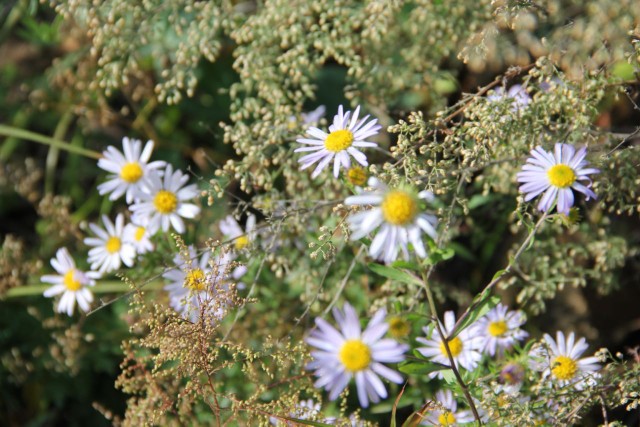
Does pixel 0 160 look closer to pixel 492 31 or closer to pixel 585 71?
A: pixel 492 31

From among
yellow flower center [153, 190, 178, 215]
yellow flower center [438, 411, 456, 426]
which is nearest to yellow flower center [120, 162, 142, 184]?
yellow flower center [153, 190, 178, 215]

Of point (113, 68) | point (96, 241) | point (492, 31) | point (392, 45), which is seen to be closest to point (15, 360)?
point (96, 241)

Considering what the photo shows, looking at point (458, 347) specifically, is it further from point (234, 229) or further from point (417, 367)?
point (234, 229)

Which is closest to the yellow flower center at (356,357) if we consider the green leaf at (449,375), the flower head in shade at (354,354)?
the flower head in shade at (354,354)

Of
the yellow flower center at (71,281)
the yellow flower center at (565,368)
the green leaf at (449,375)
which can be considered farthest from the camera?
the yellow flower center at (71,281)

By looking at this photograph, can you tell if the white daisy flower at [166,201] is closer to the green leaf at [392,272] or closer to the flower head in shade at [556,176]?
the green leaf at [392,272]

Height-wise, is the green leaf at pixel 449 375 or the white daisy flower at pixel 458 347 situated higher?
the white daisy flower at pixel 458 347

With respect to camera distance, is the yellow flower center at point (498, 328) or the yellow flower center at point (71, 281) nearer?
the yellow flower center at point (498, 328)

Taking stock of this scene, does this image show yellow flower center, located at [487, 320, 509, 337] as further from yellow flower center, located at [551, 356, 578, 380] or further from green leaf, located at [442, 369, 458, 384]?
green leaf, located at [442, 369, 458, 384]
